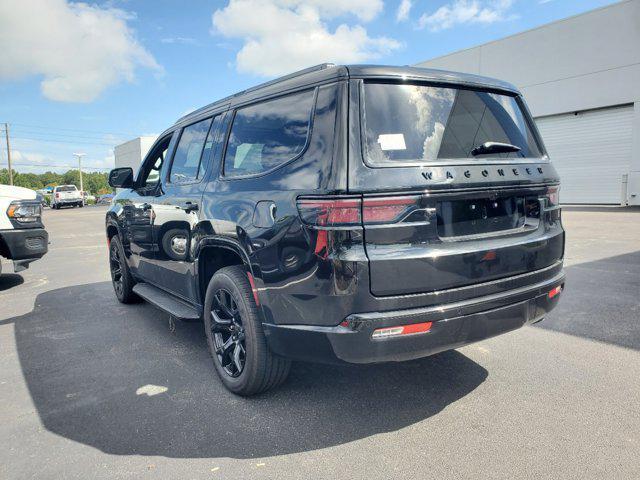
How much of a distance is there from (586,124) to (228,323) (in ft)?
78.0

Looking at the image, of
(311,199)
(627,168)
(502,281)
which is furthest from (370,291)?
(627,168)

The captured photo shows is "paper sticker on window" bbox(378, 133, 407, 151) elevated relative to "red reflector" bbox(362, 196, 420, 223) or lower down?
elevated

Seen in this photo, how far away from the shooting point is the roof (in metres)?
2.39

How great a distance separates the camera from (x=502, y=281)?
2.49 meters

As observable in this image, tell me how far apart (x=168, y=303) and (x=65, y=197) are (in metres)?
41.4

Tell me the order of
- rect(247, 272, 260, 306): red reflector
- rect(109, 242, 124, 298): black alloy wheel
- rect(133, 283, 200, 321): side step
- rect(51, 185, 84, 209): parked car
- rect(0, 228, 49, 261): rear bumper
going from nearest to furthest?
rect(247, 272, 260, 306): red reflector → rect(133, 283, 200, 321): side step → rect(109, 242, 124, 298): black alloy wheel → rect(0, 228, 49, 261): rear bumper → rect(51, 185, 84, 209): parked car

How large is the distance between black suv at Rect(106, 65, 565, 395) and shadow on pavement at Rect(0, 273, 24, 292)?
512 centimetres

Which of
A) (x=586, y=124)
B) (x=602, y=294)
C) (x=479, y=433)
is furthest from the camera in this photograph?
(x=586, y=124)

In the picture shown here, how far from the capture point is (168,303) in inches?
151

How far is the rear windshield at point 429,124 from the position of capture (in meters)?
2.34

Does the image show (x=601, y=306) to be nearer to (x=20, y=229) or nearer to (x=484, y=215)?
(x=484, y=215)

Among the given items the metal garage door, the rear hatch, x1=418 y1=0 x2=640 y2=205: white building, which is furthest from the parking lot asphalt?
x1=418 y1=0 x2=640 y2=205: white building

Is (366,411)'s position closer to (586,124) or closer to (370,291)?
(370,291)

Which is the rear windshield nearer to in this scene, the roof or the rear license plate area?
the roof
